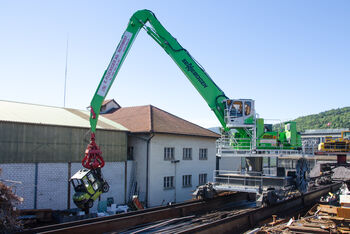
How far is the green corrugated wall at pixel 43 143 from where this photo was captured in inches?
566

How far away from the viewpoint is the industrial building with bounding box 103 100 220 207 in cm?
2009

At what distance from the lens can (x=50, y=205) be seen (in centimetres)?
1577

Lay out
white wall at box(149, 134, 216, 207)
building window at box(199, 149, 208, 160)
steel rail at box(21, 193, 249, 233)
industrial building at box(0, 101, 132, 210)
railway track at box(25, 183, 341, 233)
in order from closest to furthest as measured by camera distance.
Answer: steel rail at box(21, 193, 249, 233)
railway track at box(25, 183, 341, 233)
industrial building at box(0, 101, 132, 210)
white wall at box(149, 134, 216, 207)
building window at box(199, 149, 208, 160)

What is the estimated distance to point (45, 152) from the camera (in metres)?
15.7

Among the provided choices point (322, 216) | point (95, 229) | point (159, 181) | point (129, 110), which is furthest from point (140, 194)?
point (322, 216)

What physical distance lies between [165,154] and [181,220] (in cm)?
911

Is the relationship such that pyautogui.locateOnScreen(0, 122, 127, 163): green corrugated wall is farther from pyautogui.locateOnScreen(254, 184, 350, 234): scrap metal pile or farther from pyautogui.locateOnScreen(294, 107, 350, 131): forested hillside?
pyautogui.locateOnScreen(294, 107, 350, 131): forested hillside

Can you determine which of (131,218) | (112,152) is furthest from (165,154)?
(131,218)

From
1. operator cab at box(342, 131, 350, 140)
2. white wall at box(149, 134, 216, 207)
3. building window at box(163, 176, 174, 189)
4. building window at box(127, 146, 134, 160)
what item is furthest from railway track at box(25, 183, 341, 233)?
building window at box(127, 146, 134, 160)

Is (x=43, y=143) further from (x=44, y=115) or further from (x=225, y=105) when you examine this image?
(x=225, y=105)

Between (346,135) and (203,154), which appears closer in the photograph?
(346,135)

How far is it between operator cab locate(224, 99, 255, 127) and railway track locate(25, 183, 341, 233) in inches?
151

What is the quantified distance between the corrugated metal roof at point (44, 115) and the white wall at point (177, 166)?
2.64 metres

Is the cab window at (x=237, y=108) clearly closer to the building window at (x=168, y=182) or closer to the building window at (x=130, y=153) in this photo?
the building window at (x=168, y=182)
